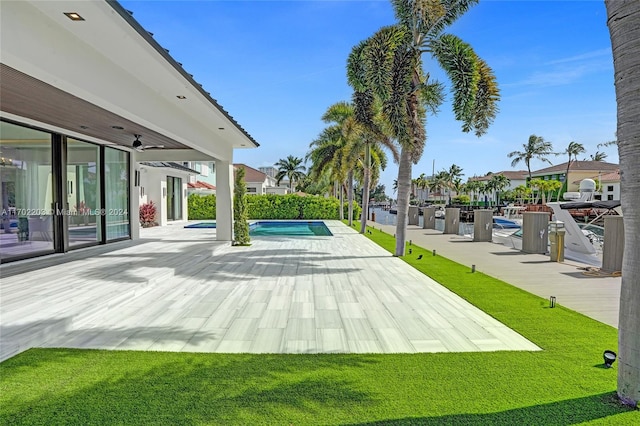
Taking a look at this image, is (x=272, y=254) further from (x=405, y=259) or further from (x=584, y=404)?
(x=584, y=404)

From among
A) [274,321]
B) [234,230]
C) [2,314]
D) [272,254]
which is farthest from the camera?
[234,230]

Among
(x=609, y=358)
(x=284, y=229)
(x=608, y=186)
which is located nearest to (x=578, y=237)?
(x=609, y=358)

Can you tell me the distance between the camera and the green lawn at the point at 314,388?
2.87 meters

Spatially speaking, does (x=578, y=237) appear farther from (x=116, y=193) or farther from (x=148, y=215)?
(x=148, y=215)

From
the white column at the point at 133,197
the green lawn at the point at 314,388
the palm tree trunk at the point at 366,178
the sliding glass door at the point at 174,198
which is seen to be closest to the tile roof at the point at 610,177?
the palm tree trunk at the point at 366,178

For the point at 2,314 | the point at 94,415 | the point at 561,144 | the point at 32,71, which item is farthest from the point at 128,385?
the point at 561,144

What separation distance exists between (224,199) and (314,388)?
452 inches

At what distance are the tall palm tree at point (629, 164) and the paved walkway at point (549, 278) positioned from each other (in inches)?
104

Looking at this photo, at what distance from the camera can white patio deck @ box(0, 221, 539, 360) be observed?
4422 millimetres

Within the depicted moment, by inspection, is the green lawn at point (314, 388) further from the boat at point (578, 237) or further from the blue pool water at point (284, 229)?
the blue pool water at point (284, 229)

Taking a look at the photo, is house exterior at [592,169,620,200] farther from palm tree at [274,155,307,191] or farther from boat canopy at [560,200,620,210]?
boat canopy at [560,200,620,210]

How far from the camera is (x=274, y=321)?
5.25 metres

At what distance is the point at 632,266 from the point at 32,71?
6.11 meters

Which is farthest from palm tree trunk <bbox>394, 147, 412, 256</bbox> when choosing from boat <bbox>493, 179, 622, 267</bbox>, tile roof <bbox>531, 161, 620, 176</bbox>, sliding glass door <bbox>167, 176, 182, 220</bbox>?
tile roof <bbox>531, 161, 620, 176</bbox>
